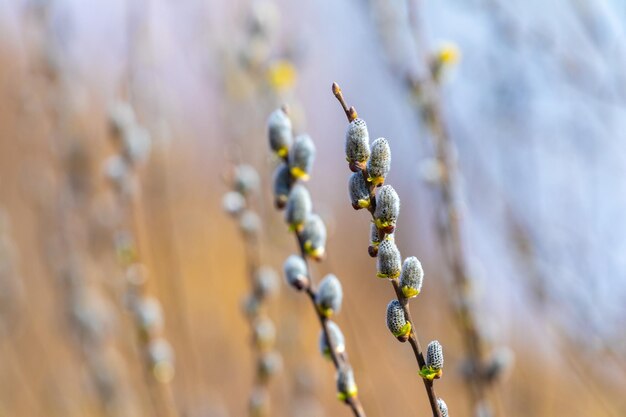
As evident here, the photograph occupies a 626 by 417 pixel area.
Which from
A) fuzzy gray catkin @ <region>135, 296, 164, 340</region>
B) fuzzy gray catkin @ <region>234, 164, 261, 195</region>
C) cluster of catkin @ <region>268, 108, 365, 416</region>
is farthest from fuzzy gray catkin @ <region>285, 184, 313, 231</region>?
fuzzy gray catkin @ <region>135, 296, 164, 340</region>

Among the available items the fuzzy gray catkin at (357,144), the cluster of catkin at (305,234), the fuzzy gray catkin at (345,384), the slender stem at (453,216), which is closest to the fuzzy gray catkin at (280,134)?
Answer: the cluster of catkin at (305,234)

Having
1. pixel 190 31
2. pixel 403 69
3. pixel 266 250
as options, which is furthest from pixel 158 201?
pixel 403 69

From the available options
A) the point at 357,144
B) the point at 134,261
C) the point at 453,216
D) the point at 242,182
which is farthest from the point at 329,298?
the point at 134,261

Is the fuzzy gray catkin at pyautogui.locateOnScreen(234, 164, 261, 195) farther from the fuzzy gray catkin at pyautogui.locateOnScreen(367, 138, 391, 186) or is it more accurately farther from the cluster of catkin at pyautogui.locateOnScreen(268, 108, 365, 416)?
the fuzzy gray catkin at pyautogui.locateOnScreen(367, 138, 391, 186)

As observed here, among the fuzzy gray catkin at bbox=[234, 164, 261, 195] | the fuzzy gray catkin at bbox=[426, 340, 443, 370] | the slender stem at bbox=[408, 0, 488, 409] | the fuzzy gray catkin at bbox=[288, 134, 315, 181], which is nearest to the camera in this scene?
the fuzzy gray catkin at bbox=[426, 340, 443, 370]

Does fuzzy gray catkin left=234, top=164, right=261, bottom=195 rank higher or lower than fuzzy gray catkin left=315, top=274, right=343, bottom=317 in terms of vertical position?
higher
